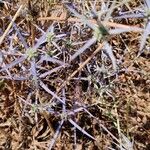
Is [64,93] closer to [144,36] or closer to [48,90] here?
[48,90]

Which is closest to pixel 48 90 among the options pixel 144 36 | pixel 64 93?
pixel 64 93

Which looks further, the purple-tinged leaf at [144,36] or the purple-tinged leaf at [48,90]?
the purple-tinged leaf at [48,90]

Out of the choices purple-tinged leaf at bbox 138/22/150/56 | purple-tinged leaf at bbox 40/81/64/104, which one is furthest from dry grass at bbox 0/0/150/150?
purple-tinged leaf at bbox 138/22/150/56

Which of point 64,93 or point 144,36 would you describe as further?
point 64,93

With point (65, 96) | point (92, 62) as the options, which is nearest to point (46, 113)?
point (65, 96)

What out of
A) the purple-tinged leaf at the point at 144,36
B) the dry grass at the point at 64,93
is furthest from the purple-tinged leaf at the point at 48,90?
the purple-tinged leaf at the point at 144,36

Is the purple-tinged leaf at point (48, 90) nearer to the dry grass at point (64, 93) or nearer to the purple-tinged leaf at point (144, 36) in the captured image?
the dry grass at point (64, 93)

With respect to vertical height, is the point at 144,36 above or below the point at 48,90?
above

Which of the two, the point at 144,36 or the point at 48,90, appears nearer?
the point at 144,36

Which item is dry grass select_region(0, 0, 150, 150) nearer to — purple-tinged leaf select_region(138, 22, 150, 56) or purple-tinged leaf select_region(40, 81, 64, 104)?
purple-tinged leaf select_region(40, 81, 64, 104)

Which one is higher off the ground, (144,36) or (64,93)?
(144,36)

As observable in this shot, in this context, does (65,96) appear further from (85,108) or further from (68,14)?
(68,14)
